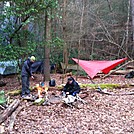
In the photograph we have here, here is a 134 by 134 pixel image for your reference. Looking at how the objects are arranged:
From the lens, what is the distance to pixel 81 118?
4.92 metres

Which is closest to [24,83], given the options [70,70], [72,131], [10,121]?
[10,121]

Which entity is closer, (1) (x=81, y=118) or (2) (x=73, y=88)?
(1) (x=81, y=118)

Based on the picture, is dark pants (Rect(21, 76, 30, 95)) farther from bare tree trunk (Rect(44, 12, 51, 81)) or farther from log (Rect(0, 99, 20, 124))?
bare tree trunk (Rect(44, 12, 51, 81))

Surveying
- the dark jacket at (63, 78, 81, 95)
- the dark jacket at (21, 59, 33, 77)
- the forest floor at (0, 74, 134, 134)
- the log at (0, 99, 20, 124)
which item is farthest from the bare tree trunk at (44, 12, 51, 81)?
the log at (0, 99, 20, 124)

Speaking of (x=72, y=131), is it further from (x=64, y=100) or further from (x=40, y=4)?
(x=40, y=4)

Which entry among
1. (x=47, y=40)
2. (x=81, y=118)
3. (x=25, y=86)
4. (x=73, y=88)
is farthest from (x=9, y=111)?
(x=47, y=40)

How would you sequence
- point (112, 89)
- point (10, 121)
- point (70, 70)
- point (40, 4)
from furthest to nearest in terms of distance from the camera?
1. point (70, 70)
2. point (112, 89)
3. point (40, 4)
4. point (10, 121)

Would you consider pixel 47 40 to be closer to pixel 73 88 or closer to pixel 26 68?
pixel 26 68

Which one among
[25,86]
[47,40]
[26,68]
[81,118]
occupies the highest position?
[47,40]

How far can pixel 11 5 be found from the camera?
7082mm

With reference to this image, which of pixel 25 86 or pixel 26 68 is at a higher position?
pixel 26 68

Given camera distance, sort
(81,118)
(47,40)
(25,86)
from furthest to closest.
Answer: (47,40)
(25,86)
(81,118)

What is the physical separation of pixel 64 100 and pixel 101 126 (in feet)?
4.84

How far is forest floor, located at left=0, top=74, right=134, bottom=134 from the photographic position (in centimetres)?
427
